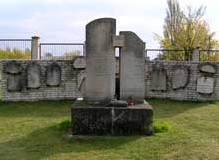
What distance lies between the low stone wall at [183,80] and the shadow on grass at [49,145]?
776 cm

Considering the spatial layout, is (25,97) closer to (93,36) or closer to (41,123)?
(41,123)

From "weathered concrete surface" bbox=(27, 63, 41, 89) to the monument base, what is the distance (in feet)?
23.7

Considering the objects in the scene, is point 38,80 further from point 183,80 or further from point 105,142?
point 105,142

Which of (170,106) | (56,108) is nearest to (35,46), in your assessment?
(56,108)

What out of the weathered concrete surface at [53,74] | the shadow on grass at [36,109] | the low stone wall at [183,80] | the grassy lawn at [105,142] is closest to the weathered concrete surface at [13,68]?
the weathered concrete surface at [53,74]

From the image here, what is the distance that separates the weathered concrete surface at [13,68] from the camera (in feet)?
55.6

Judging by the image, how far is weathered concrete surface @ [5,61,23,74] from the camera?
16953mm

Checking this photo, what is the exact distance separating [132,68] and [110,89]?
903mm

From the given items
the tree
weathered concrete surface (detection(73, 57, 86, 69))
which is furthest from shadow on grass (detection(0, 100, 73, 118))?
the tree

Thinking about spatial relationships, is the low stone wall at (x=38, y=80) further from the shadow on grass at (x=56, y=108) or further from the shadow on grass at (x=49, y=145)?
the shadow on grass at (x=49, y=145)

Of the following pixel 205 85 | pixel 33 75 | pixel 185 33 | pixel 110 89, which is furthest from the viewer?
pixel 185 33

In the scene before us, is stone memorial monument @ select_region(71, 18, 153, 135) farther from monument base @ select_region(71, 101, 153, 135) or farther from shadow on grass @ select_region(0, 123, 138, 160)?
shadow on grass @ select_region(0, 123, 138, 160)

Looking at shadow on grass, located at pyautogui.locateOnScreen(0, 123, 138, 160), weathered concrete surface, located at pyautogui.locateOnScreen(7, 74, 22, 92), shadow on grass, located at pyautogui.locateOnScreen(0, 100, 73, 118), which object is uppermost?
weathered concrete surface, located at pyautogui.locateOnScreen(7, 74, 22, 92)

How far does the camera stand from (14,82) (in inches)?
671
